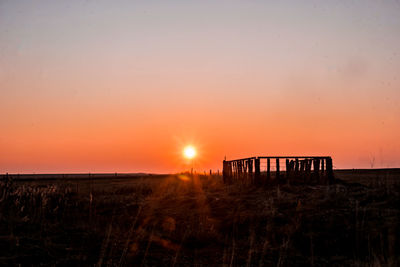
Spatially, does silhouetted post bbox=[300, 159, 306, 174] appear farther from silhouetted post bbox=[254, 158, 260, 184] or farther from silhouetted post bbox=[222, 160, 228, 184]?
silhouetted post bbox=[222, 160, 228, 184]

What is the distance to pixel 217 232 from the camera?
10.8 metres

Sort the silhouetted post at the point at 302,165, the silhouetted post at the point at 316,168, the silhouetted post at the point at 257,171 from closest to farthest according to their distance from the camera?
1. the silhouetted post at the point at 257,171
2. the silhouetted post at the point at 316,168
3. the silhouetted post at the point at 302,165

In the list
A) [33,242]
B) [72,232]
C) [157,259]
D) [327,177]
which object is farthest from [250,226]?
[327,177]

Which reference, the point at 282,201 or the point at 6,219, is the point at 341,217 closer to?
the point at 282,201

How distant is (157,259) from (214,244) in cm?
214

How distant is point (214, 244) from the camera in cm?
959

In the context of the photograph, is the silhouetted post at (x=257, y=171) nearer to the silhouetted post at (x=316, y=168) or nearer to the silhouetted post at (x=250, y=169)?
the silhouetted post at (x=250, y=169)

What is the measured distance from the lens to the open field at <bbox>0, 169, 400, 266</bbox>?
7953 millimetres

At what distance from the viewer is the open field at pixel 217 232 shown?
313 inches

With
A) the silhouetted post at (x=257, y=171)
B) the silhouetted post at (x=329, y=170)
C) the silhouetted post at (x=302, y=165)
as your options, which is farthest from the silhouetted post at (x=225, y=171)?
the silhouetted post at (x=329, y=170)

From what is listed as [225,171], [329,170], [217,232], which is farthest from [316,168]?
[217,232]

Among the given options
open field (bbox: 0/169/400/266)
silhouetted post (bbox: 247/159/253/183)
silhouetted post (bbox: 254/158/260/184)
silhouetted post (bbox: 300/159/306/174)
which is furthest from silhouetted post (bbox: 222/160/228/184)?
open field (bbox: 0/169/400/266)

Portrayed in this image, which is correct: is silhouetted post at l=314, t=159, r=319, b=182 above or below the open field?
above

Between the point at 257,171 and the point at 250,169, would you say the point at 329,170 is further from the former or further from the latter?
the point at 250,169
